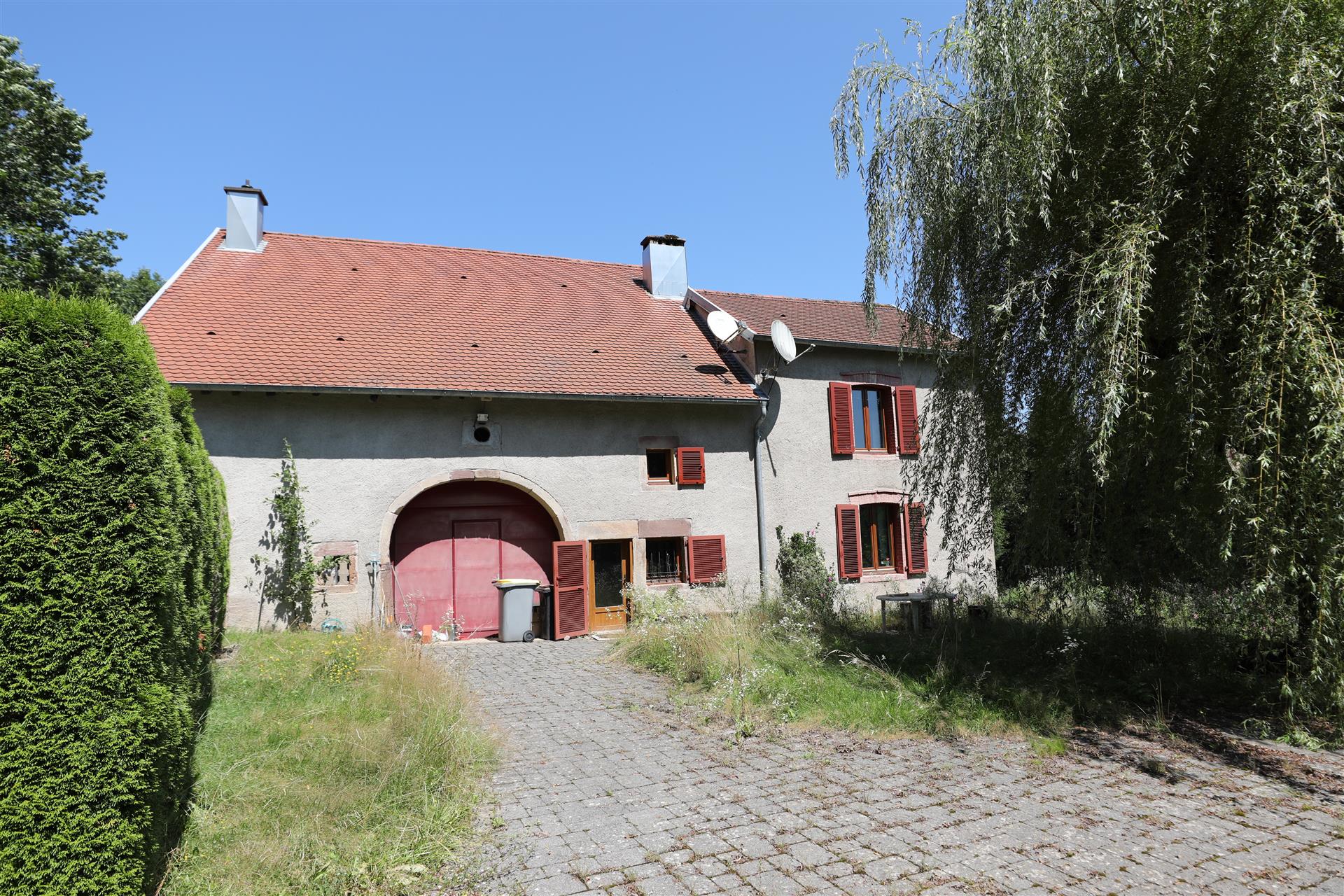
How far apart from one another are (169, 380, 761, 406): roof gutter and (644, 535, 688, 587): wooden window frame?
2.18 m

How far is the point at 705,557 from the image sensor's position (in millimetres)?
12117

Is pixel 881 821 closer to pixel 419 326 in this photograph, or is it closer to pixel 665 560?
pixel 665 560

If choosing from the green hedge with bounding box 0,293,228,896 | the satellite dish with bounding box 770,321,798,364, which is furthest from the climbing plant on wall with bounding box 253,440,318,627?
the satellite dish with bounding box 770,321,798,364

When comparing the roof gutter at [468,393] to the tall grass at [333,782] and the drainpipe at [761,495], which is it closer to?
the drainpipe at [761,495]

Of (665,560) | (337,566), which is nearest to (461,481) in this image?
(337,566)

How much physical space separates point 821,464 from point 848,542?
4.71 feet

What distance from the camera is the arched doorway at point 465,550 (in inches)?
436

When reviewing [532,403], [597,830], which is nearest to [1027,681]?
[597,830]

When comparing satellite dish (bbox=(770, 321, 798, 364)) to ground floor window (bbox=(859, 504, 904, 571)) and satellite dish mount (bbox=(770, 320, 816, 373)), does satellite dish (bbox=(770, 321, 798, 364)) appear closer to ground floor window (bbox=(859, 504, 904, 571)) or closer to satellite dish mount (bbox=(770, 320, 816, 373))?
satellite dish mount (bbox=(770, 320, 816, 373))

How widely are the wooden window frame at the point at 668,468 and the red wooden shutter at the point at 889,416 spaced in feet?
14.1

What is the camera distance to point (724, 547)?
12.3 meters

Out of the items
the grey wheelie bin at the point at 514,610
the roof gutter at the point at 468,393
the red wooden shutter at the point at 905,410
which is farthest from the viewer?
the red wooden shutter at the point at 905,410

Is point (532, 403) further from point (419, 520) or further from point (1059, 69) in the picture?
point (1059, 69)

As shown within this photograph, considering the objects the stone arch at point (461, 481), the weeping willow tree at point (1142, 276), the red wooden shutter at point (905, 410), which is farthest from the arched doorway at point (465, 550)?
the weeping willow tree at point (1142, 276)
